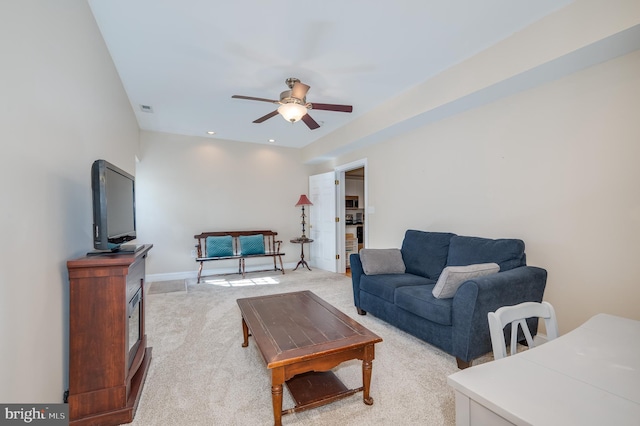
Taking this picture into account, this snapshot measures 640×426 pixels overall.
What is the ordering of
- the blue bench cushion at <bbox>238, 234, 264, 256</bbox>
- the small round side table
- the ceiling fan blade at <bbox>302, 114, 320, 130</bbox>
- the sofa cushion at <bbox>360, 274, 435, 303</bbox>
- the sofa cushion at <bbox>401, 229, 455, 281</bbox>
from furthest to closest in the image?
the small round side table < the blue bench cushion at <bbox>238, 234, 264, 256</bbox> < the ceiling fan blade at <bbox>302, 114, 320, 130</bbox> < the sofa cushion at <bbox>401, 229, 455, 281</bbox> < the sofa cushion at <bbox>360, 274, 435, 303</bbox>

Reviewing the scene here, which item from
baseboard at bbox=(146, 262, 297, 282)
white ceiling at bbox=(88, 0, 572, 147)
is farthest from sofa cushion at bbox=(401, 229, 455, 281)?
baseboard at bbox=(146, 262, 297, 282)

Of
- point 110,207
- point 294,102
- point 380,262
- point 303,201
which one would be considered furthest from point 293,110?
point 303,201

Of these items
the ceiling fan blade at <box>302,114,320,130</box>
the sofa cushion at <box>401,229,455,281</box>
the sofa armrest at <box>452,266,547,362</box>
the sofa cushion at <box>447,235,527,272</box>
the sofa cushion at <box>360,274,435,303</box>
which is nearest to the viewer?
the sofa armrest at <box>452,266,547,362</box>

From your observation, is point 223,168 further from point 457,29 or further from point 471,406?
point 471,406

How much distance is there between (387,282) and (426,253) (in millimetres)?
650

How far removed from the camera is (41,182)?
1.43 m

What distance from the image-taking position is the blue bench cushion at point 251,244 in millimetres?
5457

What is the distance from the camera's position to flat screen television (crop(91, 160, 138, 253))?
5.26ft

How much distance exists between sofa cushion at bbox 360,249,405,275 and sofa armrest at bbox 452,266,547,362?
1140 mm

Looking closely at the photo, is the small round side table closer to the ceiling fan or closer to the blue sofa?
the blue sofa

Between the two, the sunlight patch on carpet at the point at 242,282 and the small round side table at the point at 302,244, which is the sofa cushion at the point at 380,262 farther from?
the small round side table at the point at 302,244

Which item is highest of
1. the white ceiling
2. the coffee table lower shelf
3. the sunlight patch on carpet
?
the white ceiling

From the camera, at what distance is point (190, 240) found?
5.45m

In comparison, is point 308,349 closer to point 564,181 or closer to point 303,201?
point 564,181
